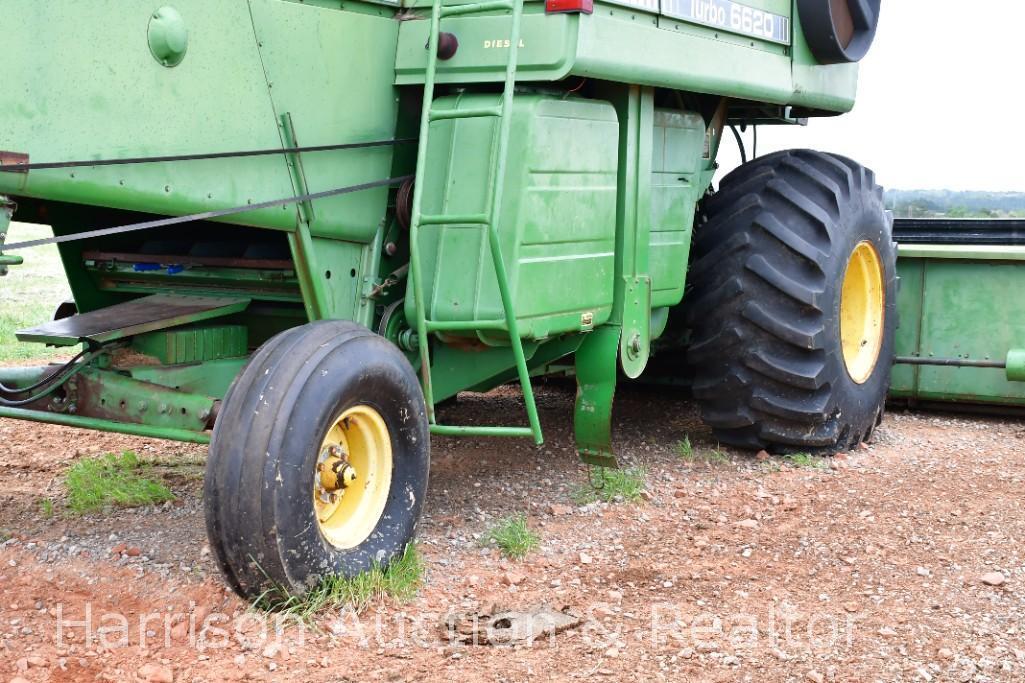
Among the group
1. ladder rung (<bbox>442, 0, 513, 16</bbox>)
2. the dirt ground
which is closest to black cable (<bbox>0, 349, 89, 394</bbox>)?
the dirt ground

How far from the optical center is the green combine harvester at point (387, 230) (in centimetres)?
377

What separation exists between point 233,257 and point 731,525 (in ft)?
6.96

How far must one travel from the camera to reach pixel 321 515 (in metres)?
4.03

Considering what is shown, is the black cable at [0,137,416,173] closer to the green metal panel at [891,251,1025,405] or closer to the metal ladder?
the metal ladder

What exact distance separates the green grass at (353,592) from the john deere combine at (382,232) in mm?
44

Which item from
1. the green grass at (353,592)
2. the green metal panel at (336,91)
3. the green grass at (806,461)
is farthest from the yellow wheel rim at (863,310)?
the green grass at (353,592)

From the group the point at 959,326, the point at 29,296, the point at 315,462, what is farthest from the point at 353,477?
the point at 29,296

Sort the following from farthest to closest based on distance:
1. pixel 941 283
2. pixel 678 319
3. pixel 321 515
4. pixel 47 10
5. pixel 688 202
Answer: pixel 941 283 → pixel 678 319 → pixel 688 202 → pixel 321 515 → pixel 47 10

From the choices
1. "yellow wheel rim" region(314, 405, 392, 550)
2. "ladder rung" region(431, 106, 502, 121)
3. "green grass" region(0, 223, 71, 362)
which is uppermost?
"ladder rung" region(431, 106, 502, 121)

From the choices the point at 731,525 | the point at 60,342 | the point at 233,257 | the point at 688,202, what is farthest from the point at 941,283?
the point at 60,342

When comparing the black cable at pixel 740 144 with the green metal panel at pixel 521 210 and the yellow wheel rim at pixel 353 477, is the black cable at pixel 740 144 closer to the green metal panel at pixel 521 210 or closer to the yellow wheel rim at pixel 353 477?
the green metal panel at pixel 521 210

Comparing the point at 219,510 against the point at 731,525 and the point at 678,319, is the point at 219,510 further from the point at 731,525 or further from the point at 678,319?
the point at 678,319

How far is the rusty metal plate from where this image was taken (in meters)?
4.46

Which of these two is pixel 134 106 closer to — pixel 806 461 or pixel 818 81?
pixel 806 461
